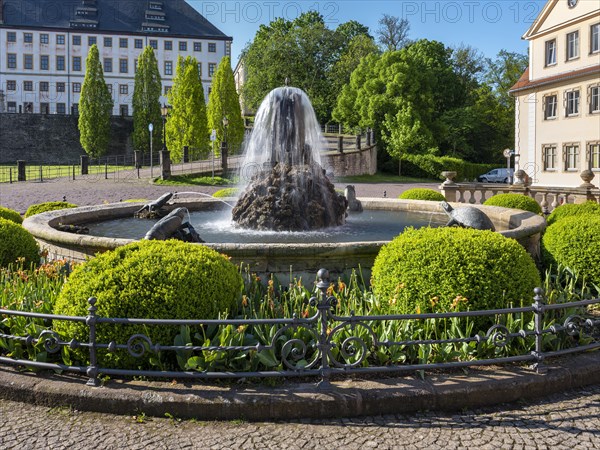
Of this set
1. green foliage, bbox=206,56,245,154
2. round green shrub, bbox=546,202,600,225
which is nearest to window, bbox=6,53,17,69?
green foliage, bbox=206,56,245,154

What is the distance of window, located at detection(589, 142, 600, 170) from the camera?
1351 inches

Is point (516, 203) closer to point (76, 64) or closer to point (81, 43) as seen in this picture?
point (81, 43)

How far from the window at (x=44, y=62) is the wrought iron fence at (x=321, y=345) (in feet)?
281

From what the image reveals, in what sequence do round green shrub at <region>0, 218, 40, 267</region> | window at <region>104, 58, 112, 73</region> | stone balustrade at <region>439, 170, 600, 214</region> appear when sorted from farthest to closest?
window at <region>104, 58, 112, 73</region>, stone balustrade at <region>439, 170, 600, 214</region>, round green shrub at <region>0, 218, 40, 267</region>

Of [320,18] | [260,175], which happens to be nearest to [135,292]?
[260,175]

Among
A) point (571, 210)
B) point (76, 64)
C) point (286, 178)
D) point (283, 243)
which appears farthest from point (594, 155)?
point (76, 64)

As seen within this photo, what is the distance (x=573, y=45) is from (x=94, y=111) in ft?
136

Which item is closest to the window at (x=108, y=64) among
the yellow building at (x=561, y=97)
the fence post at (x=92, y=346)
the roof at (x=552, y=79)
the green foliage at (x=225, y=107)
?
the green foliage at (x=225, y=107)

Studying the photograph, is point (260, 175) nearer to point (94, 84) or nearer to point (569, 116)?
point (569, 116)

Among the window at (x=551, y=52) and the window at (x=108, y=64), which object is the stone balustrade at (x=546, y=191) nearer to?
the window at (x=551, y=52)

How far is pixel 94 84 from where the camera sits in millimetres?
58250

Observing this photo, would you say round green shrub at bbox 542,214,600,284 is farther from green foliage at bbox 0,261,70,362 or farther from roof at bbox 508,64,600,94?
roof at bbox 508,64,600,94

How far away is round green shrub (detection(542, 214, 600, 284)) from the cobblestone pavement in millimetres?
3372

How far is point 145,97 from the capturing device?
59500mm
